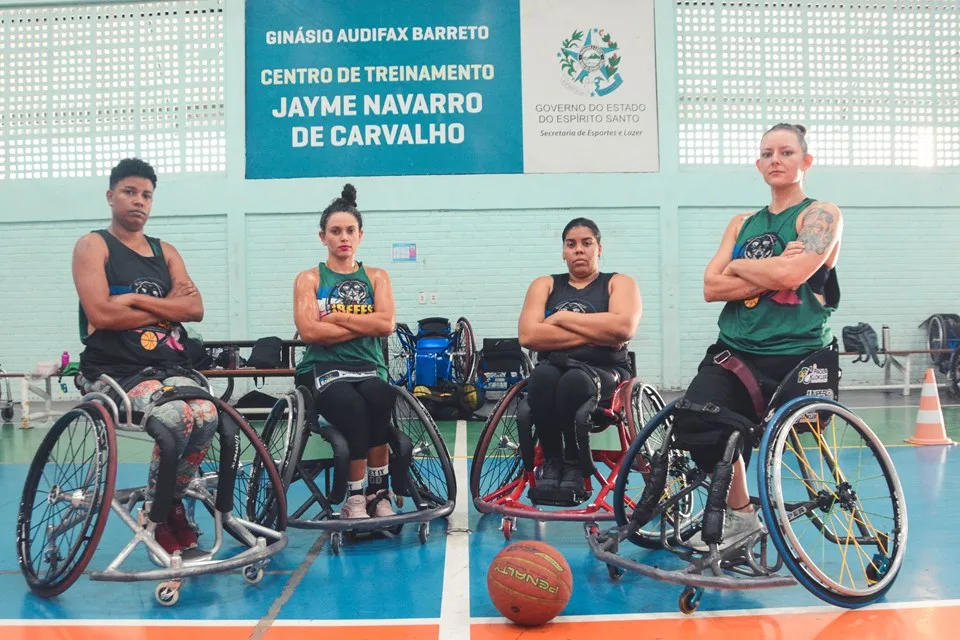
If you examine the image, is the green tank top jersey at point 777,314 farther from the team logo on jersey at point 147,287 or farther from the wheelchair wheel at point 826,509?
the team logo on jersey at point 147,287

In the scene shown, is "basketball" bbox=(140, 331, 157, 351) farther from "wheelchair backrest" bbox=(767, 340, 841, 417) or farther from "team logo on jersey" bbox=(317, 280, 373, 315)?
"wheelchair backrest" bbox=(767, 340, 841, 417)

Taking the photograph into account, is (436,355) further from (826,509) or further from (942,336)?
(942,336)

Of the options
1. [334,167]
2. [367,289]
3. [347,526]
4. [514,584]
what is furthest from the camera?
[334,167]

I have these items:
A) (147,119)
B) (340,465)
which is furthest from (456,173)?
(340,465)

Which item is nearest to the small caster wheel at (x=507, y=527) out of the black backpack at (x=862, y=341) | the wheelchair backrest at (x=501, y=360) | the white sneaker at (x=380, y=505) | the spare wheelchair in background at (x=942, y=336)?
the white sneaker at (x=380, y=505)

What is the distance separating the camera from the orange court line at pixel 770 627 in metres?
2.34

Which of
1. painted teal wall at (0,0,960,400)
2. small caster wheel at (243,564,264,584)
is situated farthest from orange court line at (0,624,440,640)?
painted teal wall at (0,0,960,400)

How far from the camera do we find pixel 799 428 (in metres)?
2.84

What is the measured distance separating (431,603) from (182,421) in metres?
1.10

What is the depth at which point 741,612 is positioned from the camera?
8.34ft

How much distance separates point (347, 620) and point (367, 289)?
1.60m

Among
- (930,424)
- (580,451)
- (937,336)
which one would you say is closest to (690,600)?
(580,451)

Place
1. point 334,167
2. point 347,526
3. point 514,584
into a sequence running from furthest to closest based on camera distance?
point 334,167 < point 347,526 < point 514,584

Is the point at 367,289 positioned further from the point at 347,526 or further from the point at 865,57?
the point at 865,57
